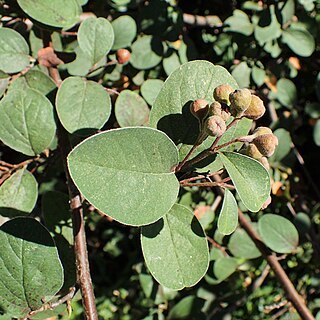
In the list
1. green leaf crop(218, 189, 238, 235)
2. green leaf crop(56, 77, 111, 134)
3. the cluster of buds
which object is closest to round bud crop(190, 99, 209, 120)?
the cluster of buds

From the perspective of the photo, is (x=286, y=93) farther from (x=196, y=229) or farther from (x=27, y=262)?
(x=27, y=262)

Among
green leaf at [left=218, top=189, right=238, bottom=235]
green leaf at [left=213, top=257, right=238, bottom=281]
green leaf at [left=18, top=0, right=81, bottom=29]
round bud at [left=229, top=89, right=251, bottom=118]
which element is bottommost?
green leaf at [left=213, top=257, right=238, bottom=281]


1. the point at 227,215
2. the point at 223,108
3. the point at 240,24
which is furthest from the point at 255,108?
the point at 240,24

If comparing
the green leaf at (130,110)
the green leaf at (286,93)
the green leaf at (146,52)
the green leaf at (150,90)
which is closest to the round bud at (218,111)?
the green leaf at (130,110)

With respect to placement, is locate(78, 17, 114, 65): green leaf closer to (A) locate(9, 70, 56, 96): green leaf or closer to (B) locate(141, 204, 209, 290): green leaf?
(A) locate(9, 70, 56, 96): green leaf

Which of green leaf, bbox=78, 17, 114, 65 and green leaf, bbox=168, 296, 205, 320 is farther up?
green leaf, bbox=78, 17, 114, 65

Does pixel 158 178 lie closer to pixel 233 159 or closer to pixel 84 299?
pixel 233 159

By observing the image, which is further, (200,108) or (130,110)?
(130,110)
